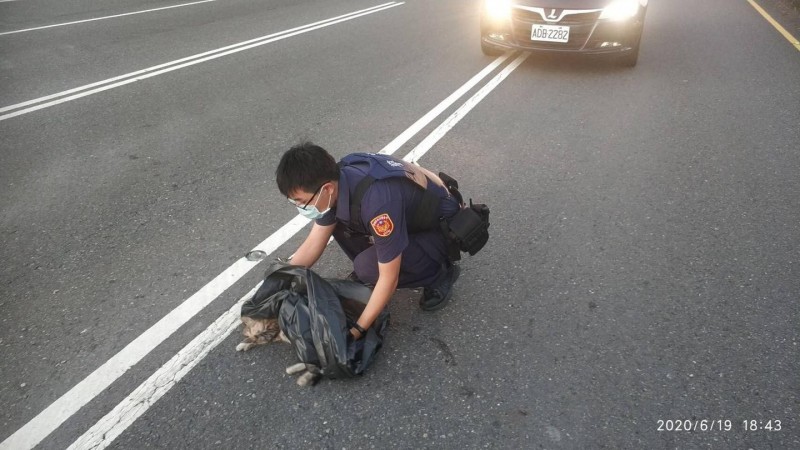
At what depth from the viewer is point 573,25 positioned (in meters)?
6.22

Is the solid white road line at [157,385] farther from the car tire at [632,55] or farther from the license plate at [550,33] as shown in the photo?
the car tire at [632,55]

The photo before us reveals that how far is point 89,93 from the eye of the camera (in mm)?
6320

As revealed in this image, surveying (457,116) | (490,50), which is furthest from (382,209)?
(490,50)

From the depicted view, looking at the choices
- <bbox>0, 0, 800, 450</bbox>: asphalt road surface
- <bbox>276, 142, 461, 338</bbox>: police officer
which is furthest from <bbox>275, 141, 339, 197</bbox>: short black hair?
<bbox>0, 0, 800, 450</bbox>: asphalt road surface

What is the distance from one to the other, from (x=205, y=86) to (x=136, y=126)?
1.32 meters

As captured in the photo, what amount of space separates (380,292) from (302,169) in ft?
2.27

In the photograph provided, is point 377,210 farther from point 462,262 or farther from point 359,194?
point 462,262

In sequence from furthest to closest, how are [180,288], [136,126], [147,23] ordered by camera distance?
[147,23]
[136,126]
[180,288]

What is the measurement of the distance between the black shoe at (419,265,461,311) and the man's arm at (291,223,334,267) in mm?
636

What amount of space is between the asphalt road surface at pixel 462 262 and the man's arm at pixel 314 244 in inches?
15.7

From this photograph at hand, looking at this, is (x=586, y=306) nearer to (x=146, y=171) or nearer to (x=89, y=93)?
(x=146, y=171)

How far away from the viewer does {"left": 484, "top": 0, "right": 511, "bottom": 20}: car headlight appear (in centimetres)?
654

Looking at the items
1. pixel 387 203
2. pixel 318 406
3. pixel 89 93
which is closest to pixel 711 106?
pixel 387 203

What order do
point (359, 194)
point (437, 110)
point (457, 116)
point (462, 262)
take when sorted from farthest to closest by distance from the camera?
point (437, 110)
point (457, 116)
point (462, 262)
point (359, 194)
